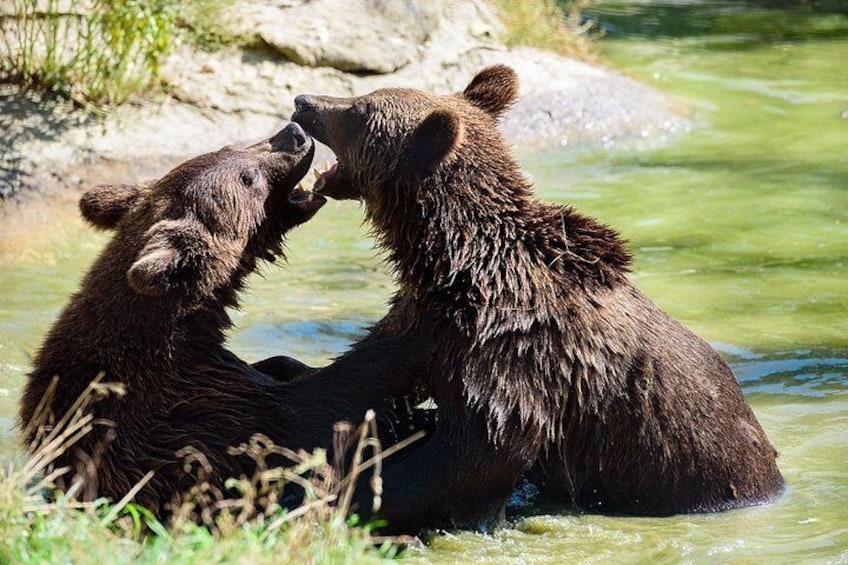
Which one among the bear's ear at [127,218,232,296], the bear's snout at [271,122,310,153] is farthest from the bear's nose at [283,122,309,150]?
the bear's ear at [127,218,232,296]

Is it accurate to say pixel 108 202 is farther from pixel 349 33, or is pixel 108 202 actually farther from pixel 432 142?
pixel 349 33

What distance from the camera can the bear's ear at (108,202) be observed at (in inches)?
313

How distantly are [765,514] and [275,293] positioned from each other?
5.50 m

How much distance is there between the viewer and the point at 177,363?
7082mm

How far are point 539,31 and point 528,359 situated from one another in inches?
456

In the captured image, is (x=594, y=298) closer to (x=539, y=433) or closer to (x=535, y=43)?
(x=539, y=433)

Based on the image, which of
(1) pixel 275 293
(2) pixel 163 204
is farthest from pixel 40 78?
(2) pixel 163 204

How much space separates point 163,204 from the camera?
7480 mm

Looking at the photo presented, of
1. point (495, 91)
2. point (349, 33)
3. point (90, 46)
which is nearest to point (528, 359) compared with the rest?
point (495, 91)

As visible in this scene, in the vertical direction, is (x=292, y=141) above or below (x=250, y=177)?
above

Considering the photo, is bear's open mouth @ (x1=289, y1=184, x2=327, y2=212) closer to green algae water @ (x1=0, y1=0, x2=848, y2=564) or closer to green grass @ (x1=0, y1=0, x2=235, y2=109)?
green algae water @ (x1=0, y1=0, x2=848, y2=564)

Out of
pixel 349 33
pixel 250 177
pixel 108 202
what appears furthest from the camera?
pixel 349 33

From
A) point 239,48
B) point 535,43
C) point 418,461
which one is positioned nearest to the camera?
point 418,461

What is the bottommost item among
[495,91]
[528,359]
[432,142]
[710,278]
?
[710,278]
